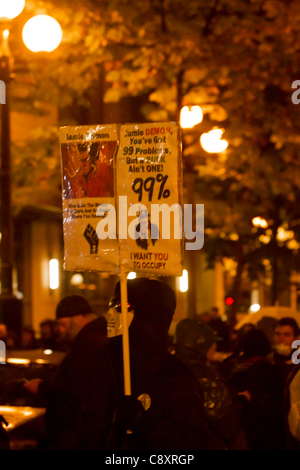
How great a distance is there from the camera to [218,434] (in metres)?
4.40

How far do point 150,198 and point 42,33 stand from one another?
5987mm

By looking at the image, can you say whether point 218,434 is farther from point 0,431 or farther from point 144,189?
point 144,189

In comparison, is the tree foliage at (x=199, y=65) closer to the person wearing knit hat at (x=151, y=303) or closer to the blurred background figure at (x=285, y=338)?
the blurred background figure at (x=285, y=338)

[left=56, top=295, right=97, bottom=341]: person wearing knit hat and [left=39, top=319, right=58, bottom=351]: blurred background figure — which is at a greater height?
[left=56, top=295, right=97, bottom=341]: person wearing knit hat

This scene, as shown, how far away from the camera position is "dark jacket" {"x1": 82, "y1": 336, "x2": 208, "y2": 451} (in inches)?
126

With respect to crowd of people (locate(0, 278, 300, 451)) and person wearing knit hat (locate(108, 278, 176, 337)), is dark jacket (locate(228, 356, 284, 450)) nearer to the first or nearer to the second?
crowd of people (locate(0, 278, 300, 451))

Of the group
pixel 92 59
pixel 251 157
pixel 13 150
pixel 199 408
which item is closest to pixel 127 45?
pixel 92 59

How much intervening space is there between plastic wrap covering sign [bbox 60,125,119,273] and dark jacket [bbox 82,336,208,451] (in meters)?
0.67

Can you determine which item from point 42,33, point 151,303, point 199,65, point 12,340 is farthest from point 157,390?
point 199,65

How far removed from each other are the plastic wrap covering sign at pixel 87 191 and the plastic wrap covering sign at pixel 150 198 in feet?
0.23

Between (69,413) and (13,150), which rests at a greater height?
(13,150)

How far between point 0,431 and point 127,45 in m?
8.96

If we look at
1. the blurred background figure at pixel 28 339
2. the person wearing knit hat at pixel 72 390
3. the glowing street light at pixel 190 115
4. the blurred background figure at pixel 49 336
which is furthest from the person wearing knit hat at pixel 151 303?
the blurred background figure at pixel 28 339

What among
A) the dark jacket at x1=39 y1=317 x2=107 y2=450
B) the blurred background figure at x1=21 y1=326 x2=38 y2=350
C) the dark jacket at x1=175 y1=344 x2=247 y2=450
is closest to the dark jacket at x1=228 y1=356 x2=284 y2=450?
the dark jacket at x1=175 y1=344 x2=247 y2=450
